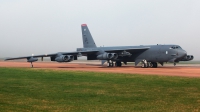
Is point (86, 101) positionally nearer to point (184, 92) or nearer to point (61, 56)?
point (184, 92)

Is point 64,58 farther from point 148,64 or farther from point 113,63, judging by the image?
point 148,64

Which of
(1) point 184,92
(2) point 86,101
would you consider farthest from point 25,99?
(1) point 184,92

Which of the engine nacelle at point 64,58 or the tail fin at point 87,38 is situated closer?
the engine nacelle at point 64,58

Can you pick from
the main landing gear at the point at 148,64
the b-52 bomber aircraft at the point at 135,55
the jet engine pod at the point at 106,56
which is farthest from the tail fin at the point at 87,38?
the main landing gear at the point at 148,64

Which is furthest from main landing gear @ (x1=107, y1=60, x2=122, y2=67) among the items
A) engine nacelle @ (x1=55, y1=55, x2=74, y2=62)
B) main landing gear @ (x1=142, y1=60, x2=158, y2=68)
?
engine nacelle @ (x1=55, y1=55, x2=74, y2=62)

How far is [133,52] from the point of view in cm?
4347

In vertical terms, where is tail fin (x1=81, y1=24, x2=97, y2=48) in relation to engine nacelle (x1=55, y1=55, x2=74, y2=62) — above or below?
above

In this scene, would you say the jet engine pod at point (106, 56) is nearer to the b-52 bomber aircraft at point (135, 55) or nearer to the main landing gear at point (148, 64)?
the b-52 bomber aircraft at point (135, 55)

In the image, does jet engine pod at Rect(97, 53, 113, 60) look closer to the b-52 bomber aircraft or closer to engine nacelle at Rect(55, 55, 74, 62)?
the b-52 bomber aircraft

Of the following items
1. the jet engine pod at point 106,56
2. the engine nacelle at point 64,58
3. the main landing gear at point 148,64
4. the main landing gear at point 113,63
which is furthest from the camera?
the main landing gear at point 113,63

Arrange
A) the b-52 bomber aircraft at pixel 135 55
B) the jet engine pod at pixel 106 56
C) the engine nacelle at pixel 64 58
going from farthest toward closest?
the jet engine pod at pixel 106 56, the engine nacelle at pixel 64 58, the b-52 bomber aircraft at pixel 135 55

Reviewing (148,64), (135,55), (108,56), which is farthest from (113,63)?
(148,64)

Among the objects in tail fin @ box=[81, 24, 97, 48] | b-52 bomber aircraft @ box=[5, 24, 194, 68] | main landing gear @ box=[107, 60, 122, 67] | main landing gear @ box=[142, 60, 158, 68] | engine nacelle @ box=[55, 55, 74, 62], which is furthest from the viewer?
tail fin @ box=[81, 24, 97, 48]

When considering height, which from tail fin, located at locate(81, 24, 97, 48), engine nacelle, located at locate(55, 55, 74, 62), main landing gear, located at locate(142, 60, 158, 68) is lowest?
main landing gear, located at locate(142, 60, 158, 68)
